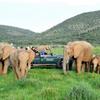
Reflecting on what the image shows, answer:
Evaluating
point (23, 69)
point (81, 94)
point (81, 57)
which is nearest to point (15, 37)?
point (81, 57)

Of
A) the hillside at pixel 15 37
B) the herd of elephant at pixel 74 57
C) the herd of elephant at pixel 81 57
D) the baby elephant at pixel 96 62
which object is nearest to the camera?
the herd of elephant at pixel 74 57

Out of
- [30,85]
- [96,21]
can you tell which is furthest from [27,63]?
[96,21]

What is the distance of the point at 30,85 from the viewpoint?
17781mm

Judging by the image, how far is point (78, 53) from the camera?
25328 mm

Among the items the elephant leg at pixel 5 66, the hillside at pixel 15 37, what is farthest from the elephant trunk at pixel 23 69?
the hillside at pixel 15 37

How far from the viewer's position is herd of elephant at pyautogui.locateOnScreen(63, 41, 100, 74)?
81.3 ft

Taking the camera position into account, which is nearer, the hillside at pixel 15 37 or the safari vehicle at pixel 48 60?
the safari vehicle at pixel 48 60

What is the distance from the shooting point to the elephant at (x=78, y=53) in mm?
24569

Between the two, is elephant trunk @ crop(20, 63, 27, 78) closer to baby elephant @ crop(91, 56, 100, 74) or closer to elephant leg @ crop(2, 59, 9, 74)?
elephant leg @ crop(2, 59, 9, 74)

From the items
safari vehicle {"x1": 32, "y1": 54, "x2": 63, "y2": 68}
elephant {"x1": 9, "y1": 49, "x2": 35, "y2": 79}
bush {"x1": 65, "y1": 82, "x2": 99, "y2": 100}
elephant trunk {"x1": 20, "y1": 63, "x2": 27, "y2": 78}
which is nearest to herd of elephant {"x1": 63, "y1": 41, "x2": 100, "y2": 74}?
safari vehicle {"x1": 32, "y1": 54, "x2": 63, "y2": 68}

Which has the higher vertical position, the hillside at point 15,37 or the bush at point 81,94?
the hillside at point 15,37

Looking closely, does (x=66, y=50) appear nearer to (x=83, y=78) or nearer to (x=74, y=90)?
(x=83, y=78)

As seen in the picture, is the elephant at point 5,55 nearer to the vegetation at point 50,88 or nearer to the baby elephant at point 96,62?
the vegetation at point 50,88

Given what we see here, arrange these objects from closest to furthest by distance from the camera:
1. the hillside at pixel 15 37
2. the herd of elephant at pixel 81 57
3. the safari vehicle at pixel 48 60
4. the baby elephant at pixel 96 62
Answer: the herd of elephant at pixel 81 57
the baby elephant at pixel 96 62
the safari vehicle at pixel 48 60
the hillside at pixel 15 37
